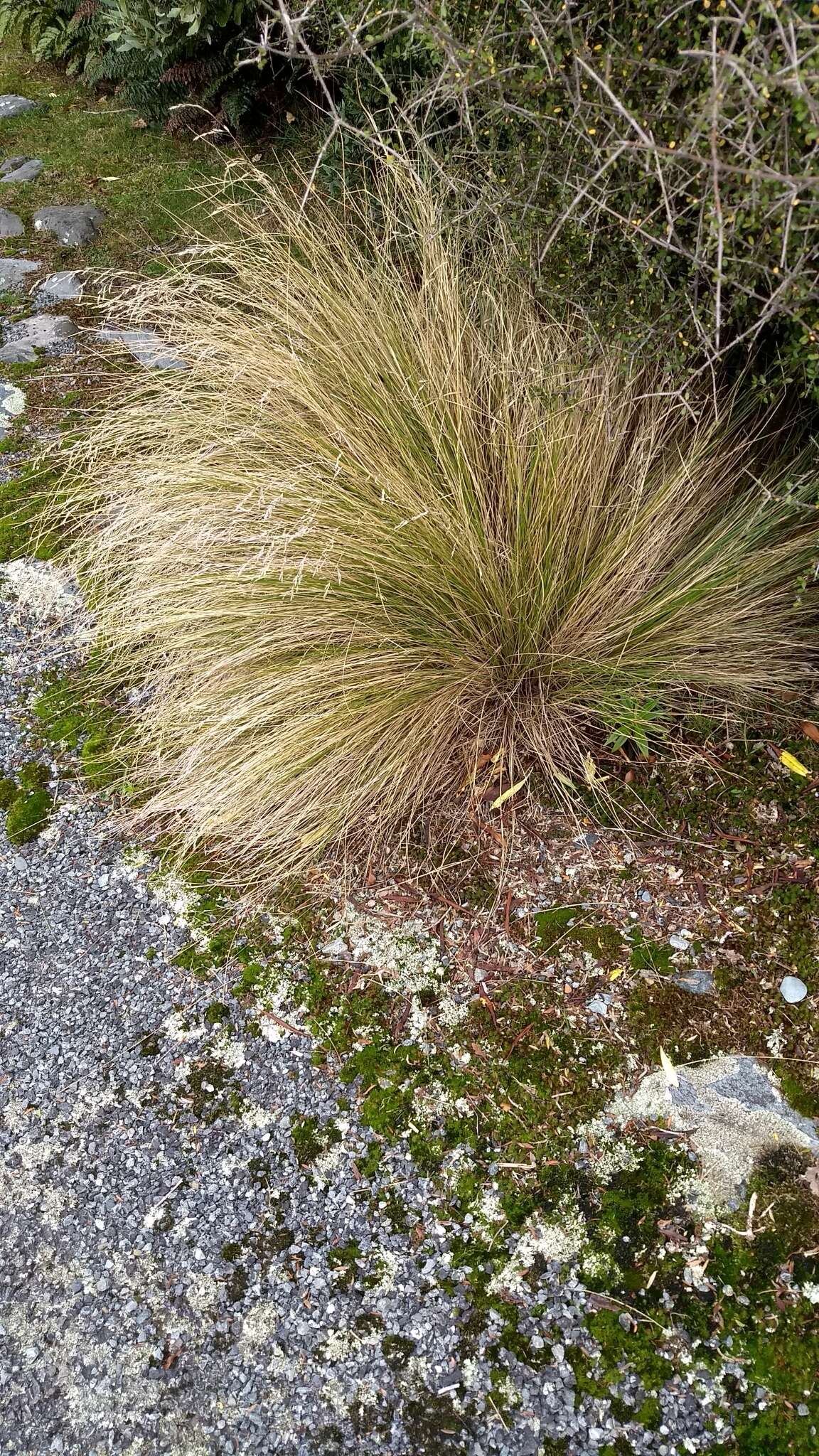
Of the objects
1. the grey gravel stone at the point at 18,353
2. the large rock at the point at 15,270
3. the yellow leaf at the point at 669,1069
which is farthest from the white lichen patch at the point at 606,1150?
the large rock at the point at 15,270

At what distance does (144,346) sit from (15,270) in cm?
163

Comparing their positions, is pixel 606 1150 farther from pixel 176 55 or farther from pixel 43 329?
pixel 176 55

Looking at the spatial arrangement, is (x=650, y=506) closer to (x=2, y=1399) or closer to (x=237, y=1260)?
(x=237, y=1260)

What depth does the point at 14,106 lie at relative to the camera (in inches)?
237

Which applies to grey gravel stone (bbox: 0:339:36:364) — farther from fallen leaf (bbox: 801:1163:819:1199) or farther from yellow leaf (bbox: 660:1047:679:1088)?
fallen leaf (bbox: 801:1163:819:1199)

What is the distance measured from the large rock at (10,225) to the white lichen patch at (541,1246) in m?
5.14

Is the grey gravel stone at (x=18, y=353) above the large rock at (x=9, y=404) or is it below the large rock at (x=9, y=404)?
above

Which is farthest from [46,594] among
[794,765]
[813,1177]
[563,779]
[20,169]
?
[20,169]

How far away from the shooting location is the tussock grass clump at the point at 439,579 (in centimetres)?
247

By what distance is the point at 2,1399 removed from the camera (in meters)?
1.74

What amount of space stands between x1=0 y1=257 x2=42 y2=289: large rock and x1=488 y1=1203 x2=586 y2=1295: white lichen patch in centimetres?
458

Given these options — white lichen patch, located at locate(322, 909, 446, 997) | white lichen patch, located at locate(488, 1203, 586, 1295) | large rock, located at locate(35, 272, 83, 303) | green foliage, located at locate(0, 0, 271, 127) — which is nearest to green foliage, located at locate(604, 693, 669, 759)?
white lichen patch, located at locate(322, 909, 446, 997)

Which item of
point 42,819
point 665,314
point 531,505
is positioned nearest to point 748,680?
point 531,505

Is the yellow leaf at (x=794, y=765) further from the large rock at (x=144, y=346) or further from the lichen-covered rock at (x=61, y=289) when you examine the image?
the lichen-covered rock at (x=61, y=289)
